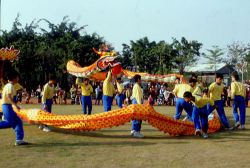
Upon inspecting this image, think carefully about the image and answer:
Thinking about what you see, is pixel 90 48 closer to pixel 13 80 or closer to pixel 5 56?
pixel 5 56

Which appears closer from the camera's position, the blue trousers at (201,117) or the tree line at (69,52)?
the blue trousers at (201,117)

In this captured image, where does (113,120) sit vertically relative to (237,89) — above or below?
below

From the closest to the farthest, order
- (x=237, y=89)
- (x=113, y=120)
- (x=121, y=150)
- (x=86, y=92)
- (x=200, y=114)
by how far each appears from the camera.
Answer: (x=121, y=150)
(x=113, y=120)
(x=200, y=114)
(x=237, y=89)
(x=86, y=92)

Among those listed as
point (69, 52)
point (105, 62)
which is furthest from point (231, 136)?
point (69, 52)

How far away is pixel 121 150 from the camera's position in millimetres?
8555

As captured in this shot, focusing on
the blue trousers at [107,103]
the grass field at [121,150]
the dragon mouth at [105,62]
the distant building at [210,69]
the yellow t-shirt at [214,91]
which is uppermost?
the distant building at [210,69]

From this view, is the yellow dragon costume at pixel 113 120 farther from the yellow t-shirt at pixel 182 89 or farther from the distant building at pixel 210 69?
the distant building at pixel 210 69

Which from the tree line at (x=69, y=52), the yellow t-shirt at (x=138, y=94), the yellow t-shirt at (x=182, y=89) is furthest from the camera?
the tree line at (x=69, y=52)

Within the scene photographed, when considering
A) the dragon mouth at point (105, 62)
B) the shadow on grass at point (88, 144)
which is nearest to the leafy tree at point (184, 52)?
the dragon mouth at point (105, 62)

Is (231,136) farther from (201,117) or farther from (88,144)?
(88,144)

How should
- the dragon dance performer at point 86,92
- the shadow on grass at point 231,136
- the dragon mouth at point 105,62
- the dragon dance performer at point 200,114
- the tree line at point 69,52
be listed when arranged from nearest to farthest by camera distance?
the shadow on grass at point 231,136, the dragon dance performer at point 200,114, the dragon dance performer at point 86,92, the dragon mouth at point 105,62, the tree line at point 69,52

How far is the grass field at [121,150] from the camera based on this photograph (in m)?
7.23

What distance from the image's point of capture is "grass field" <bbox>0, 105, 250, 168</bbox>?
723 centimetres

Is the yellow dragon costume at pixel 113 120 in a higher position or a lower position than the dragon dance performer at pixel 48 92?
lower
